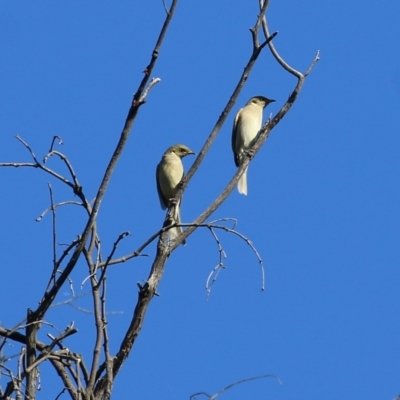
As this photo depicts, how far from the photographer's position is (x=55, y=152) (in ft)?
11.4

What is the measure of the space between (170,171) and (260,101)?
80.5 inches

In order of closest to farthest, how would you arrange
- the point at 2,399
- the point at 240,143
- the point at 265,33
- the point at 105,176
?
the point at 2,399
the point at 105,176
the point at 265,33
the point at 240,143

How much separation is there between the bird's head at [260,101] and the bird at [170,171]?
1.45m

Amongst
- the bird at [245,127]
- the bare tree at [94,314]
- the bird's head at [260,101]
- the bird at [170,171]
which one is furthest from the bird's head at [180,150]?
the bare tree at [94,314]

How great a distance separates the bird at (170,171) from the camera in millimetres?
8688

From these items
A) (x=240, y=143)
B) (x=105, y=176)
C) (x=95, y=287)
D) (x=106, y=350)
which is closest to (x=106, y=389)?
(x=106, y=350)

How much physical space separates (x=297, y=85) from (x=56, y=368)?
2.22 metres

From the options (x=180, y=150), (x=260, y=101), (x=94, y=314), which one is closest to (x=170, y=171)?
(x=180, y=150)

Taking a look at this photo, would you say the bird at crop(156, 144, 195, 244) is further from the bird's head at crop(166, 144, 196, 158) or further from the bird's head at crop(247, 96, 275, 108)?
the bird's head at crop(247, 96, 275, 108)

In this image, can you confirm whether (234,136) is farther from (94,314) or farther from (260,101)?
(94,314)

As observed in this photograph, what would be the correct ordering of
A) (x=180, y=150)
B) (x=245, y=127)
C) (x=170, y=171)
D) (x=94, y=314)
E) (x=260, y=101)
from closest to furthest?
(x=94, y=314), (x=170, y=171), (x=180, y=150), (x=245, y=127), (x=260, y=101)

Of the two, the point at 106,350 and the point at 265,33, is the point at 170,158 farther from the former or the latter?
the point at 106,350

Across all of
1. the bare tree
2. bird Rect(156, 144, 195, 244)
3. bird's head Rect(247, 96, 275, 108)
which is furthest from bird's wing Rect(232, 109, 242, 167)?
the bare tree

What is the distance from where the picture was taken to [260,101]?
10250 mm
